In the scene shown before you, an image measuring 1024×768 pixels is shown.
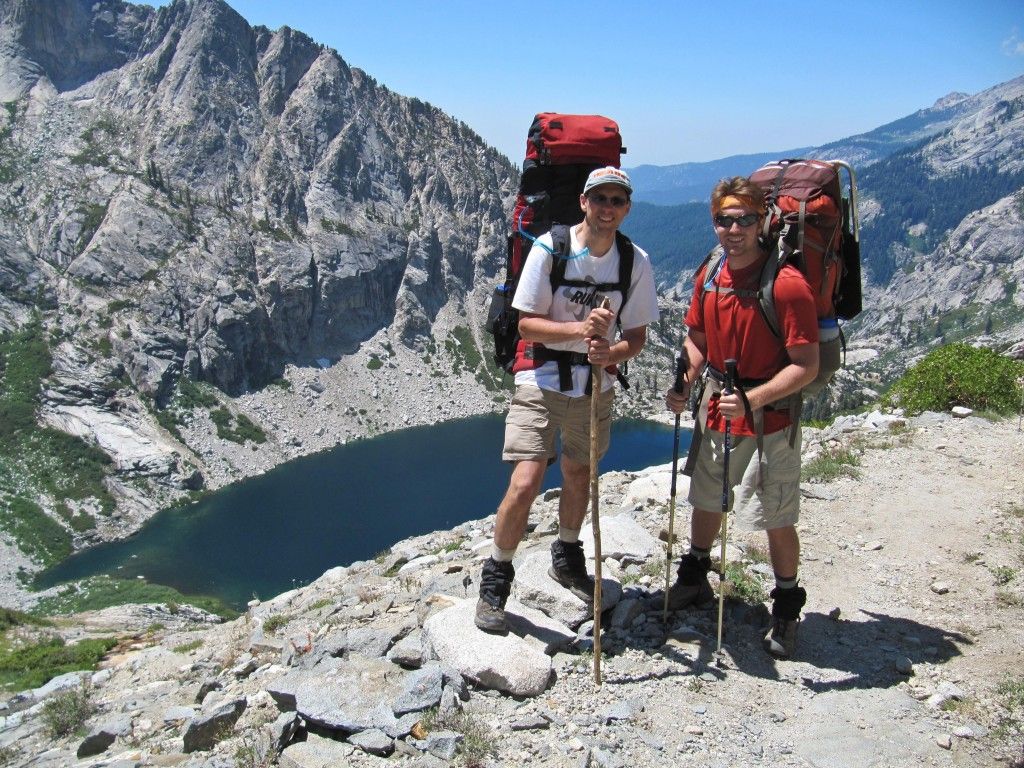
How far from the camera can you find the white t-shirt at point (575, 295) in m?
5.61

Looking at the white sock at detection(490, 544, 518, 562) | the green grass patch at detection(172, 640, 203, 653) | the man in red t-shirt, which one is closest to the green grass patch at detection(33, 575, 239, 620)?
the green grass patch at detection(172, 640, 203, 653)

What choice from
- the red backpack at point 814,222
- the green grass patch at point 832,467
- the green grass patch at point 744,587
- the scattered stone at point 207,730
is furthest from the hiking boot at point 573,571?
the green grass patch at point 832,467

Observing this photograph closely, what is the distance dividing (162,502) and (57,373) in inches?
1420

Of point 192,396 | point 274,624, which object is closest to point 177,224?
point 192,396

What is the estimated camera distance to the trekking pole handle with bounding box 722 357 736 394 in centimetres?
548

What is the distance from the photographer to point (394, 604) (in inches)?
335

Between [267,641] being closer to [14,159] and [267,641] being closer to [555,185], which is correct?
[555,185]

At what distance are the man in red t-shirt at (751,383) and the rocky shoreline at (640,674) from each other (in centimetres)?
82

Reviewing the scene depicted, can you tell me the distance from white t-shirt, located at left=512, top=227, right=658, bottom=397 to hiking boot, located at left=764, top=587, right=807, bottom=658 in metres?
2.49

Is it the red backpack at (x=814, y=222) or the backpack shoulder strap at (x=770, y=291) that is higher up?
the red backpack at (x=814, y=222)

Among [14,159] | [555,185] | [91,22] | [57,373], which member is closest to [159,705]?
[555,185]

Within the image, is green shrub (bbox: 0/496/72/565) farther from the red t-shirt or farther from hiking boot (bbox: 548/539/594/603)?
the red t-shirt

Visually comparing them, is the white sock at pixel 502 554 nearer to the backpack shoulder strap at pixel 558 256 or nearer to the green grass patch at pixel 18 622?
the backpack shoulder strap at pixel 558 256

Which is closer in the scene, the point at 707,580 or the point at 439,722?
the point at 439,722
